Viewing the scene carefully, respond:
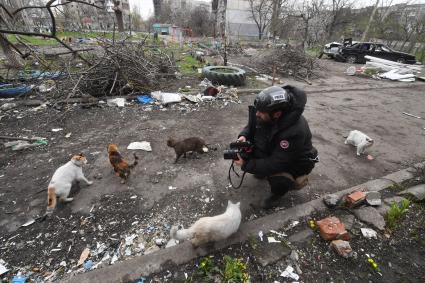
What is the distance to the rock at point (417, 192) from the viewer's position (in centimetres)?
316

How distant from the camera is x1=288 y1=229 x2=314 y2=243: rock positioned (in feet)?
8.20

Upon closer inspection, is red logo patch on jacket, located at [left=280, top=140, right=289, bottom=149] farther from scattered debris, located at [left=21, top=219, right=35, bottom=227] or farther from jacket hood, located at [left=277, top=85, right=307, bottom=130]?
→ scattered debris, located at [left=21, top=219, right=35, bottom=227]

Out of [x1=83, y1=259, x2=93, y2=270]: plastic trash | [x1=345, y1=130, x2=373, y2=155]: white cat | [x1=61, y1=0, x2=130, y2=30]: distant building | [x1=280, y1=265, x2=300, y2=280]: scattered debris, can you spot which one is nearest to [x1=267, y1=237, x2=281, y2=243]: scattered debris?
[x1=280, y1=265, x2=300, y2=280]: scattered debris

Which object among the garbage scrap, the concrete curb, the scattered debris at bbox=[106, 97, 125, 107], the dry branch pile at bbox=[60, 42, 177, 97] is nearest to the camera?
the concrete curb

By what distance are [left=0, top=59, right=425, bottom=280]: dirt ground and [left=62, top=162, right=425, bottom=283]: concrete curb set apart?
23 centimetres

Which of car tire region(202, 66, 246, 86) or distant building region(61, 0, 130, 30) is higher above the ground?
distant building region(61, 0, 130, 30)

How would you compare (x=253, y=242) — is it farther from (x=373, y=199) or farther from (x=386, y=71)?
(x=386, y=71)

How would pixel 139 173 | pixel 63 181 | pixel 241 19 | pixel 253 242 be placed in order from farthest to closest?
pixel 241 19 → pixel 139 173 → pixel 63 181 → pixel 253 242

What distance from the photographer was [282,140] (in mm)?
2369

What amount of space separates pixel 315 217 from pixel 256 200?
79 cm

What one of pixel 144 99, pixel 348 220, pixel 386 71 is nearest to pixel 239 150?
pixel 348 220

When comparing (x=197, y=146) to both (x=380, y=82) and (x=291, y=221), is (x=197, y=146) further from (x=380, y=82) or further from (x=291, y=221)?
(x=380, y=82)

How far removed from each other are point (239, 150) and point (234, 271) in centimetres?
139

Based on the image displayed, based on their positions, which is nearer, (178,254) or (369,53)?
(178,254)
